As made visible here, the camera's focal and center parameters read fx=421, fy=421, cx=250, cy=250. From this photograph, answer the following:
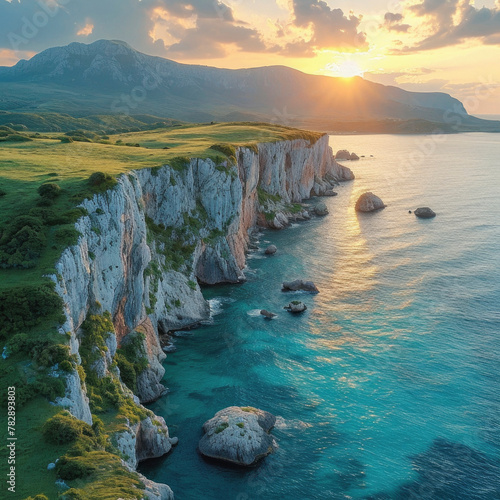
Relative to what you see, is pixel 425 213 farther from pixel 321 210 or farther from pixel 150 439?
pixel 150 439

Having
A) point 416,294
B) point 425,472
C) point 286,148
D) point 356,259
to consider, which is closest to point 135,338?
point 425,472

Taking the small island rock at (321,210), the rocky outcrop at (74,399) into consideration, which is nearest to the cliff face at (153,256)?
the rocky outcrop at (74,399)

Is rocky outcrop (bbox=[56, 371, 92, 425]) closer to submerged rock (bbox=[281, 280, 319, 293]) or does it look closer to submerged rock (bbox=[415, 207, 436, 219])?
submerged rock (bbox=[281, 280, 319, 293])

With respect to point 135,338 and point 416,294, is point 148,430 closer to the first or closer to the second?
point 135,338

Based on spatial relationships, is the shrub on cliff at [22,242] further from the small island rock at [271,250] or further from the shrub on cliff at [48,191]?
the small island rock at [271,250]

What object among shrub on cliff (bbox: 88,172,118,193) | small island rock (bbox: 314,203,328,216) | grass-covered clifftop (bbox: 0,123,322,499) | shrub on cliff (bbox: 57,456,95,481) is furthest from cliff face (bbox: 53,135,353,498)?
small island rock (bbox: 314,203,328,216)

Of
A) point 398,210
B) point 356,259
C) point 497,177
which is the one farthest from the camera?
point 497,177
